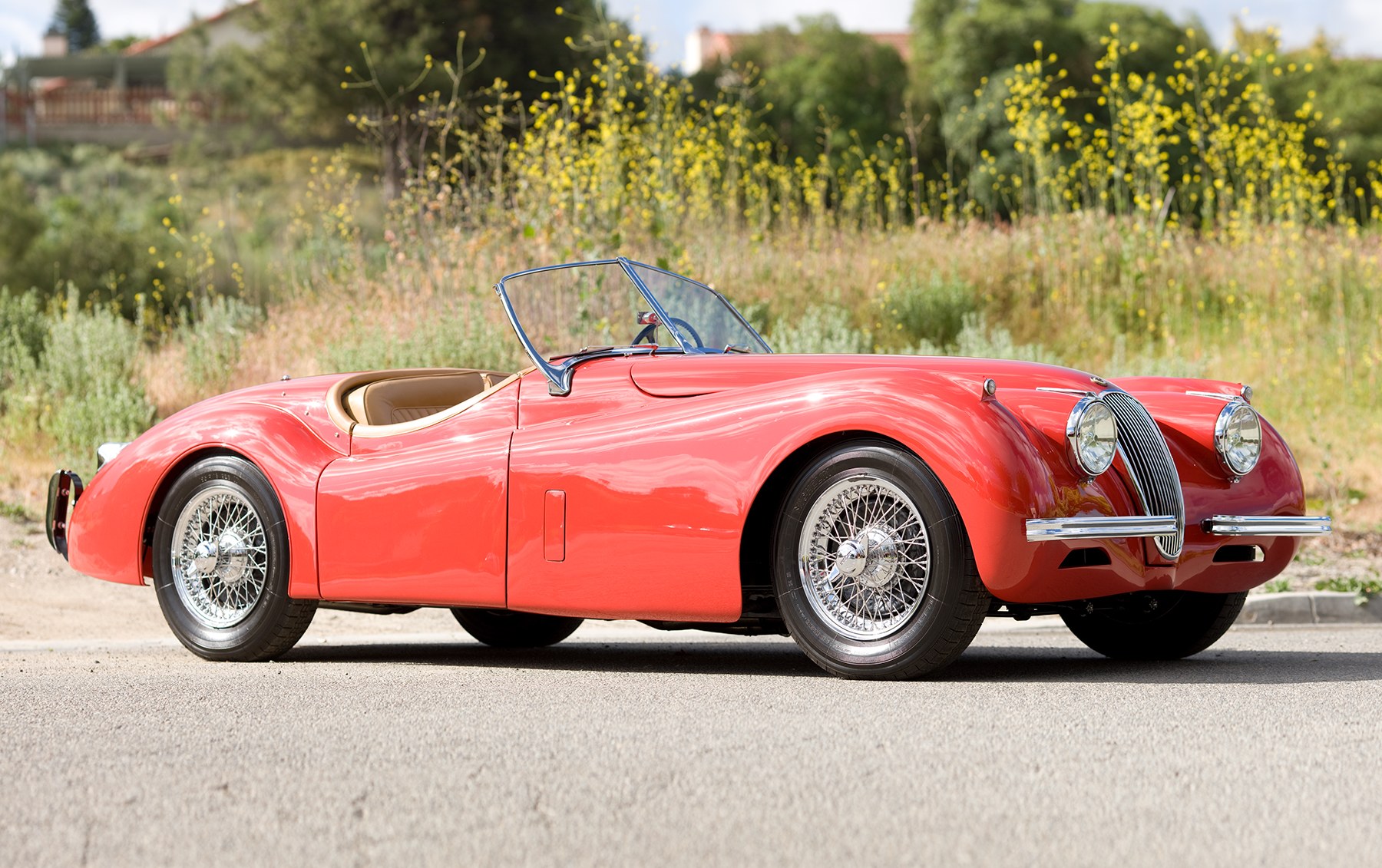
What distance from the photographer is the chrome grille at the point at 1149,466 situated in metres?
5.31

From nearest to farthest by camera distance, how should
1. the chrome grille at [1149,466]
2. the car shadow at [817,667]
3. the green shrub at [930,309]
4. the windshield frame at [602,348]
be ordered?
the chrome grille at [1149,466] < the car shadow at [817,667] < the windshield frame at [602,348] < the green shrub at [930,309]

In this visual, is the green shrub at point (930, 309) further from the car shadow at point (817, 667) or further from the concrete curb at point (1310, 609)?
the car shadow at point (817, 667)

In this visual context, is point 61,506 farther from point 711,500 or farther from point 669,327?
point 711,500

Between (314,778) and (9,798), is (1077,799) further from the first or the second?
(9,798)

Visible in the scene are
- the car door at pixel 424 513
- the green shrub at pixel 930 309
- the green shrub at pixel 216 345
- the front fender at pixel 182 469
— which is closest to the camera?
the car door at pixel 424 513

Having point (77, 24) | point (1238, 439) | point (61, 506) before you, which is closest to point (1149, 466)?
point (1238, 439)

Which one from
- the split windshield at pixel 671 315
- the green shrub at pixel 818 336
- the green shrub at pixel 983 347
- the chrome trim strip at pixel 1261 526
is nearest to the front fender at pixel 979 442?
the chrome trim strip at pixel 1261 526

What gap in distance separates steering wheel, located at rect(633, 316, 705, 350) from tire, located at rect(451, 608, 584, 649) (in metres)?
1.45

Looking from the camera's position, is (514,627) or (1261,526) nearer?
(1261,526)

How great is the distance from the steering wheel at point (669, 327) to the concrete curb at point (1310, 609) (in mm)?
3903

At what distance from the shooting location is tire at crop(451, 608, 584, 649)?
7102 mm

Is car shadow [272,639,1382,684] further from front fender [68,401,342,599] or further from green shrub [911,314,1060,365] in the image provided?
green shrub [911,314,1060,365]

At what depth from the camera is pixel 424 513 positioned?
592 cm

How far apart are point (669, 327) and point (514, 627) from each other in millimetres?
1692
